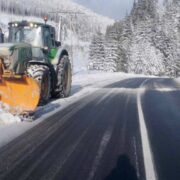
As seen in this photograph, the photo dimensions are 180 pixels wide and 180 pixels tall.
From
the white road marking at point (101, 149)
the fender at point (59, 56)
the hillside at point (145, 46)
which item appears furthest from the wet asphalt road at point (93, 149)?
the hillside at point (145, 46)

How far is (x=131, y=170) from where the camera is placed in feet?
19.7

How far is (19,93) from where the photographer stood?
34.3 feet

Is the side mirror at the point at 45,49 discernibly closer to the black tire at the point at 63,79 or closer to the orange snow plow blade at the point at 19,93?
the black tire at the point at 63,79

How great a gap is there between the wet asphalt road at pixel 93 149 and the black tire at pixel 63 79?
365 centimetres

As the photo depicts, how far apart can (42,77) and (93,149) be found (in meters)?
5.96

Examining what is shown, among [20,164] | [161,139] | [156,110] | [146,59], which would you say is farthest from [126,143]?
[146,59]

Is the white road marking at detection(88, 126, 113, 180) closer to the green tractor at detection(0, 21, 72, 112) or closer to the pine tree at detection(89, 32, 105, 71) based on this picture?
the green tractor at detection(0, 21, 72, 112)

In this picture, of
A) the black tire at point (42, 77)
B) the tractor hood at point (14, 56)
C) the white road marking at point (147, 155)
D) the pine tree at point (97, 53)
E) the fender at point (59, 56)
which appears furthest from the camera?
the pine tree at point (97, 53)

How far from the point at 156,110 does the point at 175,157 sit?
19.1ft

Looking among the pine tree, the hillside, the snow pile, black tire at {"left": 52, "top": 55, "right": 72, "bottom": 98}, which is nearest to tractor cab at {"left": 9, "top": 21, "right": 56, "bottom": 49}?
black tire at {"left": 52, "top": 55, "right": 72, "bottom": 98}

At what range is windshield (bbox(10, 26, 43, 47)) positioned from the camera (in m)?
14.2

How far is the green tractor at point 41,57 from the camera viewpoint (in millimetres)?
11816

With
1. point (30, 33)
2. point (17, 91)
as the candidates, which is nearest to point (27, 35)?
point (30, 33)

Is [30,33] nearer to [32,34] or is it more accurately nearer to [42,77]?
[32,34]
